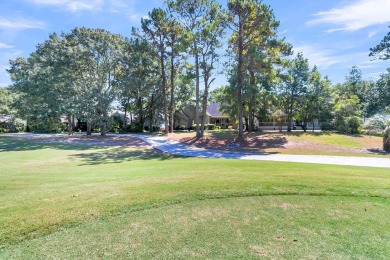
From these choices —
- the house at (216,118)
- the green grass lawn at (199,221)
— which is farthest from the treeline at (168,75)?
the green grass lawn at (199,221)

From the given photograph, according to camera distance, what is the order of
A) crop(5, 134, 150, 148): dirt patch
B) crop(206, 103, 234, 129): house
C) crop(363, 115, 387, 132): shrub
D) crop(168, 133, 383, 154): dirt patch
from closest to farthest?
1. crop(363, 115, 387, 132): shrub
2. crop(168, 133, 383, 154): dirt patch
3. crop(5, 134, 150, 148): dirt patch
4. crop(206, 103, 234, 129): house

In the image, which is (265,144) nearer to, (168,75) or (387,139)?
(387,139)

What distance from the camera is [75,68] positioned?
34.4m

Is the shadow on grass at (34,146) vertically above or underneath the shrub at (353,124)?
underneath

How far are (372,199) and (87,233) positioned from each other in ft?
18.3

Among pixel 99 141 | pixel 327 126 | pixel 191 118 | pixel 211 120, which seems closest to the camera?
pixel 99 141

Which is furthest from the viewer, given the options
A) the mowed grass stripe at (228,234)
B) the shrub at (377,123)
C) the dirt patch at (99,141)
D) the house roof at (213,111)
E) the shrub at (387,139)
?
the house roof at (213,111)

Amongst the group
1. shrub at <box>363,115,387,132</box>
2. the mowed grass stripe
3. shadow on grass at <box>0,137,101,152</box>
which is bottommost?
shadow on grass at <box>0,137,101,152</box>

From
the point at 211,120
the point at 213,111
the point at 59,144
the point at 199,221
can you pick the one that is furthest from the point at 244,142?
the point at 213,111

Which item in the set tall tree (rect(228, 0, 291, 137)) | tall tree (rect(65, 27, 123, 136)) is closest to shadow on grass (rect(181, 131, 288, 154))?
tall tree (rect(228, 0, 291, 137))

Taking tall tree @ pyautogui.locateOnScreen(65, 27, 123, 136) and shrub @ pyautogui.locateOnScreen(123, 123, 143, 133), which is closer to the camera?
tall tree @ pyautogui.locateOnScreen(65, 27, 123, 136)

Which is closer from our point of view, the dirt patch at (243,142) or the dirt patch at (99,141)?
the dirt patch at (243,142)

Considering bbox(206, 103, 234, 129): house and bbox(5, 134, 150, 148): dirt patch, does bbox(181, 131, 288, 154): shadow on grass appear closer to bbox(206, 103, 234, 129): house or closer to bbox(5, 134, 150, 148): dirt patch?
bbox(5, 134, 150, 148): dirt patch

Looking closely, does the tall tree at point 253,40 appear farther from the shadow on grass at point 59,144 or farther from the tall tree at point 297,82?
the shadow on grass at point 59,144
